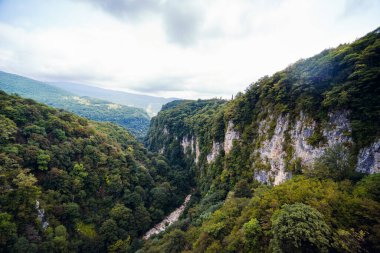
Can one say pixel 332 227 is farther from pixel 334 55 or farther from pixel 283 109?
pixel 334 55

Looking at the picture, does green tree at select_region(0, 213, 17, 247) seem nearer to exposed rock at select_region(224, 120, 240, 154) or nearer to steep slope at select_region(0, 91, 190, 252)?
steep slope at select_region(0, 91, 190, 252)

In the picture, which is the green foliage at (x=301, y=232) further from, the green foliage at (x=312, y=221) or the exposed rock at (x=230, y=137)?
the exposed rock at (x=230, y=137)

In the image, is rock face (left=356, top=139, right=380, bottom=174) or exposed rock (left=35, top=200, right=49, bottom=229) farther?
exposed rock (left=35, top=200, right=49, bottom=229)

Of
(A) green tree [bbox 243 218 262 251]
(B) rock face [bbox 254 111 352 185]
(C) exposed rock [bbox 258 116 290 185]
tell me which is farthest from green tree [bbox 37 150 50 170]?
(C) exposed rock [bbox 258 116 290 185]

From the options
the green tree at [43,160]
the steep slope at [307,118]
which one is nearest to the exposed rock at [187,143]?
the steep slope at [307,118]

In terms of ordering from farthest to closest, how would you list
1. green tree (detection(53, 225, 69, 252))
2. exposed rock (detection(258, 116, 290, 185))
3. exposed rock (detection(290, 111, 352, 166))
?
green tree (detection(53, 225, 69, 252)) < exposed rock (detection(258, 116, 290, 185)) < exposed rock (detection(290, 111, 352, 166))

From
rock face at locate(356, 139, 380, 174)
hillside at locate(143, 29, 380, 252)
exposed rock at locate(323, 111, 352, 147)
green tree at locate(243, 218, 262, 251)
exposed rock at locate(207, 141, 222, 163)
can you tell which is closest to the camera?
hillside at locate(143, 29, 380, 252)
